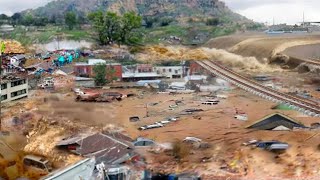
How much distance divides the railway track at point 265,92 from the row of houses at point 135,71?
2.11 m

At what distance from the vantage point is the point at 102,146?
12844 millimetres

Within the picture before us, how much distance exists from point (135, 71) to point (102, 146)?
15743 mm

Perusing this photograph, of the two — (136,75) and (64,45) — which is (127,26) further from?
(136,75)

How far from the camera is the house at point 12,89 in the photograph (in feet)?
65.0

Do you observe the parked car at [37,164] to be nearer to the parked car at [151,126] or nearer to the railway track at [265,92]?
the parked car at [151,126]

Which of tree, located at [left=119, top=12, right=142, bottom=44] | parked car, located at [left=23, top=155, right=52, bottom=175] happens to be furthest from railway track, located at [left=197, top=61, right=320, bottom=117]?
tree, located at [left=119, top=12, right=142, bottom=44]

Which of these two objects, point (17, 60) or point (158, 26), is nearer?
point (17, 60)

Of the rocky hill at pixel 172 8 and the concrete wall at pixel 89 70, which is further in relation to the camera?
the rocky hill at pixel 172 8

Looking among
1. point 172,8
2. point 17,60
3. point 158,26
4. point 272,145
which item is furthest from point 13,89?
point 172,8

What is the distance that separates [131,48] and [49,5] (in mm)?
98791

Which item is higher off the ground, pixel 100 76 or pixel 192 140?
pixel 100 76

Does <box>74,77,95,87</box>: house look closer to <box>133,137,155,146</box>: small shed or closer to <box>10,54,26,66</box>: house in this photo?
<box>10,54,26,66</box>: house

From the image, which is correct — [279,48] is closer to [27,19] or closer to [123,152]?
[123,152]

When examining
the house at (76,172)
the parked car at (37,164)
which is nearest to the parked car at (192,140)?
the parked car at (37,164)
